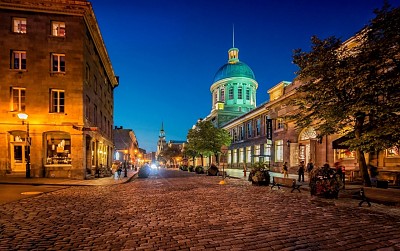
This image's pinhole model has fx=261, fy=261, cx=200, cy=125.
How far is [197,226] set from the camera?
6.71 m

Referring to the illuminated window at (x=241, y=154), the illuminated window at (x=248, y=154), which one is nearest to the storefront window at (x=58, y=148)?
the illuminated window at (x=248, y=154)

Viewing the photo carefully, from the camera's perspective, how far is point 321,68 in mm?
13430

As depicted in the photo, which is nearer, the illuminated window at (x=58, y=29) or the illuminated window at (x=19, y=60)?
the illuminated window at (x=19, y=60)

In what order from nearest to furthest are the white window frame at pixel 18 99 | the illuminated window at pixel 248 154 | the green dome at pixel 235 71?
the white window frame at pixel 18 99 < the illuminated window at pixel 248 154 < the green dome at pixel 235 71

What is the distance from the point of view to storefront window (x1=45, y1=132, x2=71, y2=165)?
21.3m

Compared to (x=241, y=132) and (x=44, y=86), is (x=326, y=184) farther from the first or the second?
(x=241, y=132)

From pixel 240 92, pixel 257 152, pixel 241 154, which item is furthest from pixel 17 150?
pixel 240 92

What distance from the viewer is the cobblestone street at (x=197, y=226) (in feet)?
17.3

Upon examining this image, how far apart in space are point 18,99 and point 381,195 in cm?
2464

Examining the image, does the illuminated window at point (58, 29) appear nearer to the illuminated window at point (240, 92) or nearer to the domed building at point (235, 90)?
the domed building at point (235, 90)

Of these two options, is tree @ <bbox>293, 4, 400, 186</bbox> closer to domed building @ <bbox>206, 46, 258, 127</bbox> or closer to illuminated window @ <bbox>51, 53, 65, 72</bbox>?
illuminated window @ <bbox>51, 53, 65, 72</bbox>

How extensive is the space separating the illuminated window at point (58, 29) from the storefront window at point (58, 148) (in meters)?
8.25

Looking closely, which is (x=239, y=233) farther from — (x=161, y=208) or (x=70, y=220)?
(x=70, y=220)

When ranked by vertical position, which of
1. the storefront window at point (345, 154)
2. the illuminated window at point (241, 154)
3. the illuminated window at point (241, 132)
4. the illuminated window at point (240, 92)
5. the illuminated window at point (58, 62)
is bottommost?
the illuminated window at point (241, 154)
